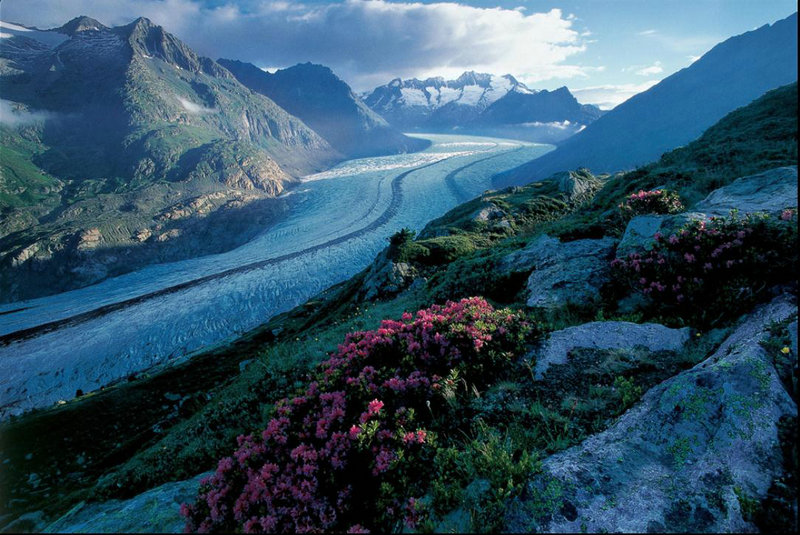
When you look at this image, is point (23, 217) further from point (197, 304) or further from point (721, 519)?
point (721, 519)

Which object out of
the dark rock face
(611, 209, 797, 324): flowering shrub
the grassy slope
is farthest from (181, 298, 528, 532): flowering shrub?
(611, 209, 797, 324): flowering shrub

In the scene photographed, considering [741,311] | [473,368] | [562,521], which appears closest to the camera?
[562,521]

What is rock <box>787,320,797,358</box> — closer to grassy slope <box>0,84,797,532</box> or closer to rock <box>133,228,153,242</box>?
grassy slope <box>0,84,797,532</box>

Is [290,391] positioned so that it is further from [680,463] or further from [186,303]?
[186,303]

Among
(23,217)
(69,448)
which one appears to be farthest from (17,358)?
(23,217)

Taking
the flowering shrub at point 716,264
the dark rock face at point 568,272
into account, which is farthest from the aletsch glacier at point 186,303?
the flowering shrub at point 716,264

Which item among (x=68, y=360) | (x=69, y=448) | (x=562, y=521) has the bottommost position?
(x=68, y=360)
